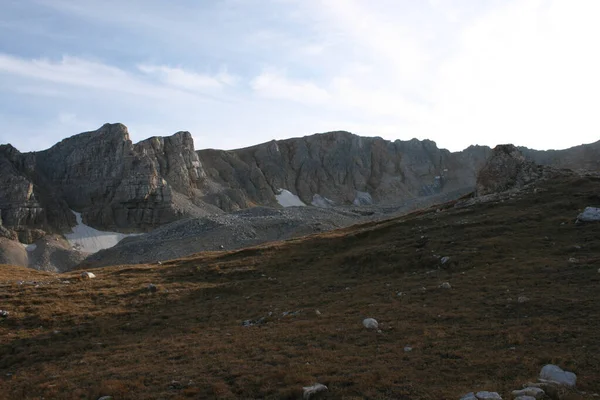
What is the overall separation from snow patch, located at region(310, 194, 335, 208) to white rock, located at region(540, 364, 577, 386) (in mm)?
170742

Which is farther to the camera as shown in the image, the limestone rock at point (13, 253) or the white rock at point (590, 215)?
the limestone rock at point (13, 253)

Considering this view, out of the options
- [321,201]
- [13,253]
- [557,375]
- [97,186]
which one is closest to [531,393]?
[557,375]

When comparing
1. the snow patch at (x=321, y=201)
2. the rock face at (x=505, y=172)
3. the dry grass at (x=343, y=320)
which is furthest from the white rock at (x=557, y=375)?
the snow patch at (x=321, y=201)

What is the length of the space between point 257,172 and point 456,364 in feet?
581

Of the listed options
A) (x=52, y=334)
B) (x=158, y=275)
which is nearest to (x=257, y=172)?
(x=158, y=275)

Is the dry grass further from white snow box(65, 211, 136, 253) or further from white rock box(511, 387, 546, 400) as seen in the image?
white snow box(65, 211, 136, 253)

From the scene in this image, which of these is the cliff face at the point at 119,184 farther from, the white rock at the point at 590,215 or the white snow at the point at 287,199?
the white rock at the point at 590,215

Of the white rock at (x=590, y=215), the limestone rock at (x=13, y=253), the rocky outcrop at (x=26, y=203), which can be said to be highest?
the rocky outcrop at (x=26, y=203)

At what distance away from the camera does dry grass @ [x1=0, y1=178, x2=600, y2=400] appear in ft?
43.1

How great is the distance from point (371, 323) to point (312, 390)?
261 inches

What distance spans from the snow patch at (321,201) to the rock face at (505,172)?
132074 millimetres

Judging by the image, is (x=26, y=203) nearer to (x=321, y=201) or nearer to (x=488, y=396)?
(x=321, y=201)

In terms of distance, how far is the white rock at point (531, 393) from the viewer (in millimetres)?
10289

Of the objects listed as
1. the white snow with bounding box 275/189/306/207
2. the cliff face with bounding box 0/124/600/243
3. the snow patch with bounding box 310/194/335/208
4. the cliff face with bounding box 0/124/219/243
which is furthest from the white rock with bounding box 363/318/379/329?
the snow patch with bounding box 310/194/335/208
